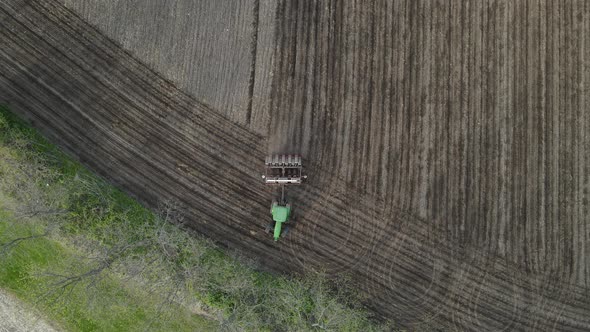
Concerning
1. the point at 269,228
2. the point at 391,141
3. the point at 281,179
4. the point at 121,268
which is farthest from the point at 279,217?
the point at 121,268

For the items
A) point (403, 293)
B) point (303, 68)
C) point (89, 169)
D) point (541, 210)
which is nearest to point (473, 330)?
point (403, 293)

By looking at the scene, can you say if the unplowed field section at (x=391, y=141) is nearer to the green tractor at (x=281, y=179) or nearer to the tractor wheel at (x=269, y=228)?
the tractor wheel at (x=269, y=228)

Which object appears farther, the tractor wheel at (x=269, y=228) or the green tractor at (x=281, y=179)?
the tractor wheel at (x=269, y=228)

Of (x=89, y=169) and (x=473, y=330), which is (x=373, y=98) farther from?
(x=89, y=169)

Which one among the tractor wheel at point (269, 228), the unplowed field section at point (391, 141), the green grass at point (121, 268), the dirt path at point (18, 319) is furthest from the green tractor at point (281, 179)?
the dirt path at point (18, 319)

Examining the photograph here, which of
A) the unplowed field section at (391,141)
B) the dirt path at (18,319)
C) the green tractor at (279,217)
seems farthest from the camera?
the dirt path at (18,319)

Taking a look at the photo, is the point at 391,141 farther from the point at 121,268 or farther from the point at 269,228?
the point at 121,268
